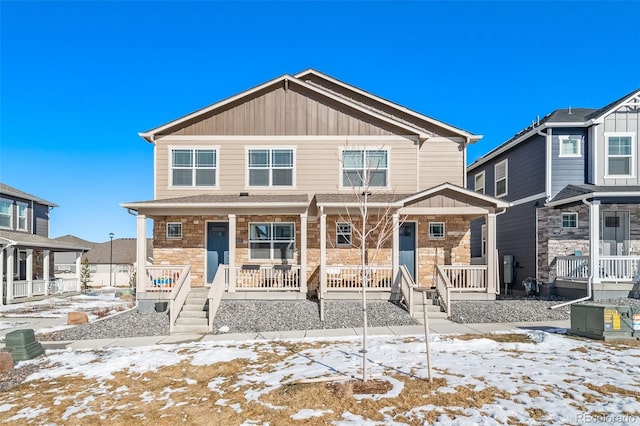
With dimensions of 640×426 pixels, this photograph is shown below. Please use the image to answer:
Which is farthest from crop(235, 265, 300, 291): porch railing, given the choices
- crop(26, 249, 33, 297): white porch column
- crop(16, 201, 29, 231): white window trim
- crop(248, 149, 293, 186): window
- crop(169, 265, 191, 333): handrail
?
crop(16, 201, 29, 231): white window trim

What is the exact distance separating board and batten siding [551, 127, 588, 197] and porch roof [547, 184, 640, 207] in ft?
1.10

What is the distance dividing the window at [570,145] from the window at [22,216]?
90.3 ft

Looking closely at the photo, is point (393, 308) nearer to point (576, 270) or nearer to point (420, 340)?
point (420, 340)

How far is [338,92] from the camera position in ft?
53.8

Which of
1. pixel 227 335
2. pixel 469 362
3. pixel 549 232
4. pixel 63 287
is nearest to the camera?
pixel 469 362

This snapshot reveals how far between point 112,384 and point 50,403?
35.9 inches

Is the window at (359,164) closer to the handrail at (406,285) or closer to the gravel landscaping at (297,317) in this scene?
the handrail at (406,285)

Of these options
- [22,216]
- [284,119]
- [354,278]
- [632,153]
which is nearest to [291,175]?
[284,119]

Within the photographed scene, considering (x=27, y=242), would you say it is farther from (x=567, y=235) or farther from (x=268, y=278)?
(x=567, y=235)

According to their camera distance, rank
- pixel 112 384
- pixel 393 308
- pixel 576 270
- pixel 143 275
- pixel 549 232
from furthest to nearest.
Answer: pixel 549 232 → pixel 576 270 → pixel 143 275 → pixel 393 308 → pixel 112 384

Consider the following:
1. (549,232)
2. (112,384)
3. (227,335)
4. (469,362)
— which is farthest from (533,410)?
(549,232)

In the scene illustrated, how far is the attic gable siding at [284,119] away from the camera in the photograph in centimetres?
1477

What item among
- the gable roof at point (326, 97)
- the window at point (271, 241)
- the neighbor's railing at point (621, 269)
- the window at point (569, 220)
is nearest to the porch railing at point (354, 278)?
the window at point (271, 241)

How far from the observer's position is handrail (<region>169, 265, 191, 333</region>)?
1088 centimetres
